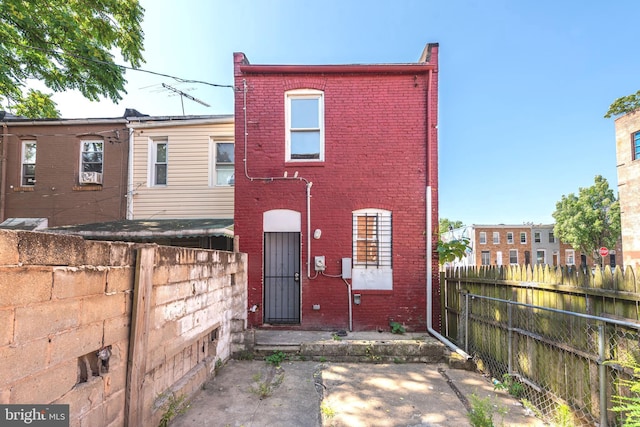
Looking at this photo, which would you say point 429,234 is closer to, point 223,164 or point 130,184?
point 223,164

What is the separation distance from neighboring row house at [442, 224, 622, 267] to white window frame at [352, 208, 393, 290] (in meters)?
38.1

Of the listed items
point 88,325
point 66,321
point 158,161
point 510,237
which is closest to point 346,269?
point 88,325

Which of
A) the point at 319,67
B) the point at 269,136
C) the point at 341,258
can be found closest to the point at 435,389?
the point at 341,258

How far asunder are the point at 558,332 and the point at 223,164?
29.2 feet

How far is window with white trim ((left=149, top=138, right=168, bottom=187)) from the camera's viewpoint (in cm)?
979

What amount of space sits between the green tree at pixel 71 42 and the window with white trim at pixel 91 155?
4.71ft

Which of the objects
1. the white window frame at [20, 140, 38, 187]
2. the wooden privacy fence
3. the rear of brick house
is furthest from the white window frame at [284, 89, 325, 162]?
the white window frame at [20, 140, 38, 187]

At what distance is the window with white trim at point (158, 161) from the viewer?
9789 mm

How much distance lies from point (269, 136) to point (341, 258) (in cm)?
342

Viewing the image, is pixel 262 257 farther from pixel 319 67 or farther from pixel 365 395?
pixel 319 67

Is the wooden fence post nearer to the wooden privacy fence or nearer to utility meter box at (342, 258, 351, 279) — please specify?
the wooden privacy fence

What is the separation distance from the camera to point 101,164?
391 inches

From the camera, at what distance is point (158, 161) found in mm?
9914

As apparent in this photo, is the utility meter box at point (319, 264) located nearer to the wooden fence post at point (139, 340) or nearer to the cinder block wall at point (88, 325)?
the cinder block wall at point (88, 325)
